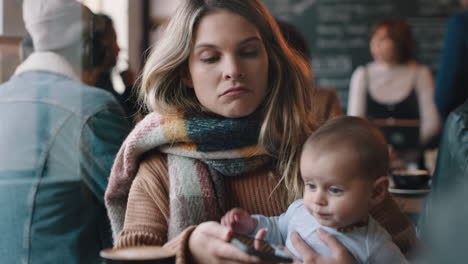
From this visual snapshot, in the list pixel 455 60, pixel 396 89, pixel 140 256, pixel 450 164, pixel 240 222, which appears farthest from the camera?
pixel 396 89

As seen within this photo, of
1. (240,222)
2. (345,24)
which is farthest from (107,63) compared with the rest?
(345,24)

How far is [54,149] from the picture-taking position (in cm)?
113

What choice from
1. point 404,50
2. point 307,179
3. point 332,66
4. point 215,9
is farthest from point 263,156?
point 332,66

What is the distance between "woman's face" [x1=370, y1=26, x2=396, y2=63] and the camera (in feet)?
9.12

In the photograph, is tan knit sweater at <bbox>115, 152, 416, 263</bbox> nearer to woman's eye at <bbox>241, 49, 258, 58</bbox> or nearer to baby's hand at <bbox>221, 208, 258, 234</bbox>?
baby's hand at <bbox>221, 208, 258, 234</bbox>

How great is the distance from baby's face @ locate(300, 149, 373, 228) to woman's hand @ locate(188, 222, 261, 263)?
0.13 metres

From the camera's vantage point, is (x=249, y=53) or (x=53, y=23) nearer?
(x=249, y=53)

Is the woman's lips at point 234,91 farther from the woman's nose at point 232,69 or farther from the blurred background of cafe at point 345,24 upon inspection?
the blurred background of cafe at point 345,24

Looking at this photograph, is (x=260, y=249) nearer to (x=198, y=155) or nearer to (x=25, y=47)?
(x=198, y=155)

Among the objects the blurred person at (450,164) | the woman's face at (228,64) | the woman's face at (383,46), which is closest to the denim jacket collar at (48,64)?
the woman's face at (228,64)

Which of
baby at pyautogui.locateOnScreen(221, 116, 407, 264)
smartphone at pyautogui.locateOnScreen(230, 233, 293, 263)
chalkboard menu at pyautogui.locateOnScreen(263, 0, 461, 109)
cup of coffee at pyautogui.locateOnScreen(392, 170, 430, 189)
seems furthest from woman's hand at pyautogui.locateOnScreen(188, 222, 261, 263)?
chalkboard menu at pyautogui.locateOnScreen(263, 0, 461, 109)

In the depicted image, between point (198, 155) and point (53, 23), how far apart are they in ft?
1.27

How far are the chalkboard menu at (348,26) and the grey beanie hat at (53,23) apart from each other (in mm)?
3169

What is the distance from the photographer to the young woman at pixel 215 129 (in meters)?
0.96
